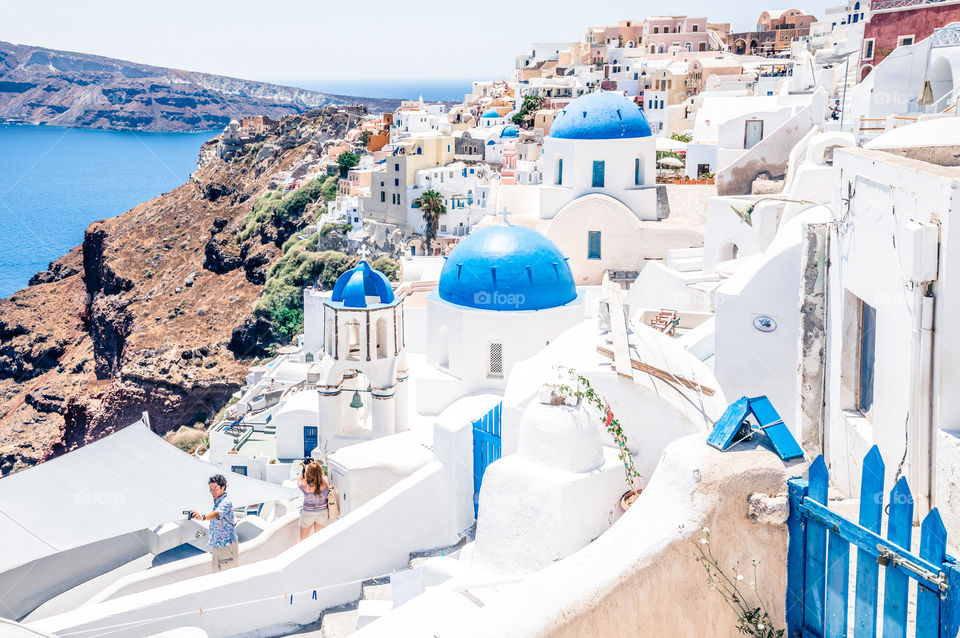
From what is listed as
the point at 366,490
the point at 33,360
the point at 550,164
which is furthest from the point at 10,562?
the point at 33,360

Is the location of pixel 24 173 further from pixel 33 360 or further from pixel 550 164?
pixel 550 164

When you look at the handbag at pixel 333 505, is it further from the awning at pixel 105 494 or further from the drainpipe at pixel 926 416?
the drainpipe at pixel 926 416

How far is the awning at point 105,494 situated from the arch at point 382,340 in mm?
3273

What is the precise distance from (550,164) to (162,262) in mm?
54634

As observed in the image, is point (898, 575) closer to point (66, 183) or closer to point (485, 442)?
point (485, 442)

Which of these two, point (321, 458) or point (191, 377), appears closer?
point (321, 458)

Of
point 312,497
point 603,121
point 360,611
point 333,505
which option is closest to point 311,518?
point 312,497

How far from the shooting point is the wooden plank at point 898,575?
3.43 meters

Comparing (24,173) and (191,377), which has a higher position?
(24,173)

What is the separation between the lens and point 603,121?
957 inches

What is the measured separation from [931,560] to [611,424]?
171 inches

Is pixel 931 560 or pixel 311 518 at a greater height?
pixel 931 560

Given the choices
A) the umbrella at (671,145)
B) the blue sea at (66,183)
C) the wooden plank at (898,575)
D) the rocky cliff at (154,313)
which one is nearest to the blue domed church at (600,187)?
the umbrella at (671,145)

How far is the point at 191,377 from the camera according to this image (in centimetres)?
5069
